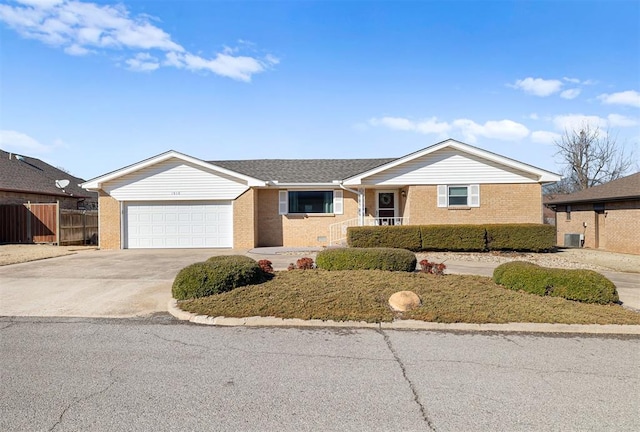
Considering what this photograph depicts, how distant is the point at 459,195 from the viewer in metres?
17.5

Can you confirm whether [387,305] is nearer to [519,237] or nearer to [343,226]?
[519,237]

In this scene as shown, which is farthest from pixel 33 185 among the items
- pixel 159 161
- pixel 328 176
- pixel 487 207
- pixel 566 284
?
pixel 566 284

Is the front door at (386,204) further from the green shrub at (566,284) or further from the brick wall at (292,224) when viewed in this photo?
the green shrub at (566,284)

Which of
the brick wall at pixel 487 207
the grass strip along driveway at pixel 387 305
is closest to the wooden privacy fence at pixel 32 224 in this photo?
the grass strip along driveway at pixel 387 305

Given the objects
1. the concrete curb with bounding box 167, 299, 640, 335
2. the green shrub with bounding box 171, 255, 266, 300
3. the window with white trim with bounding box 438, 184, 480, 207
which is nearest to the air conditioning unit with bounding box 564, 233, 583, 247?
A: the window with white trim with bounding box 438, 184, 480, 207

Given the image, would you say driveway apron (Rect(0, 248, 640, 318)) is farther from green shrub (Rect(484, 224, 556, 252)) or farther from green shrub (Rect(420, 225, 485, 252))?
green shrub (Rect(484, 224, 556, 252))

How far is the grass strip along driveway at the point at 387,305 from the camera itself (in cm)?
597

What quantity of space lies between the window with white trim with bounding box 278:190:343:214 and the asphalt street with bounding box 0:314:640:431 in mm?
13136

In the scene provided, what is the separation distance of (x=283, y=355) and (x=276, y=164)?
17687 millimetres

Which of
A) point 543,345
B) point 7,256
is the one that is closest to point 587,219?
point 543,345

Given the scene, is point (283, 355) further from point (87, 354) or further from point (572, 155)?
point (572, 155)

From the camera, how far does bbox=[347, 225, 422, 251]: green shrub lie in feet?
48.9

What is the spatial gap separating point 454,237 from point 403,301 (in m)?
9.63

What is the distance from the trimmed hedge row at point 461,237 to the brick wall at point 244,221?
4934 mm
